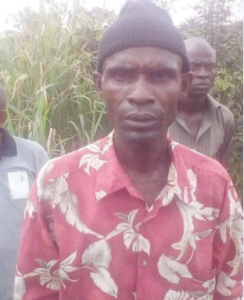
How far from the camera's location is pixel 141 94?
1.89m

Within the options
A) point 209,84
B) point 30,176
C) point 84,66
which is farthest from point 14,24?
point 30,176

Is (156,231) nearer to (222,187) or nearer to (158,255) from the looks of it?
(158,255)

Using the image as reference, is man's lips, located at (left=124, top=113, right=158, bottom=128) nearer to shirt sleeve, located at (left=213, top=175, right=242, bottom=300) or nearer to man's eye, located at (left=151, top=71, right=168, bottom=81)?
man's eye, located at (left=151, top=71, right=168, bottom=81)

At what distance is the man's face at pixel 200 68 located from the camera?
13.6 feet

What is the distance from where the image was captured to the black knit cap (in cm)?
192

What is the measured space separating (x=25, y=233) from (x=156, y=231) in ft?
1.49

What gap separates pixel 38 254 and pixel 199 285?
0.56 metres

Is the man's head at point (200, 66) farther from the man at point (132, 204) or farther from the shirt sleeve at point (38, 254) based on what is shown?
the shirt sleeve at point (38, 254)

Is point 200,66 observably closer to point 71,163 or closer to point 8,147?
point 8,147

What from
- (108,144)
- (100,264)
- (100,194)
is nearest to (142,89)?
(108,144)

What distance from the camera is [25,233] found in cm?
200

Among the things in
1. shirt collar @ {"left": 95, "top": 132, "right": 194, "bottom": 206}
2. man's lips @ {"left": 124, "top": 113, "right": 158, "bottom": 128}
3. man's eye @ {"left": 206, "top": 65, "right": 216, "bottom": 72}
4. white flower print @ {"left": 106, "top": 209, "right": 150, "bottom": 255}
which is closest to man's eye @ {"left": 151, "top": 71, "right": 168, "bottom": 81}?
man's lips @ {"left": 124, "top": 113, "right": 158, "bottom": 128}

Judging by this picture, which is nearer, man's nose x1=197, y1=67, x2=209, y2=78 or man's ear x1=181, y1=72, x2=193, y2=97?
man's ear x1=181, y1=72, x2=193, y2=97

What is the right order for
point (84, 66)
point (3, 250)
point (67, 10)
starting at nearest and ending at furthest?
point (3, 250)
point (84, 66)
point (67, 10)
